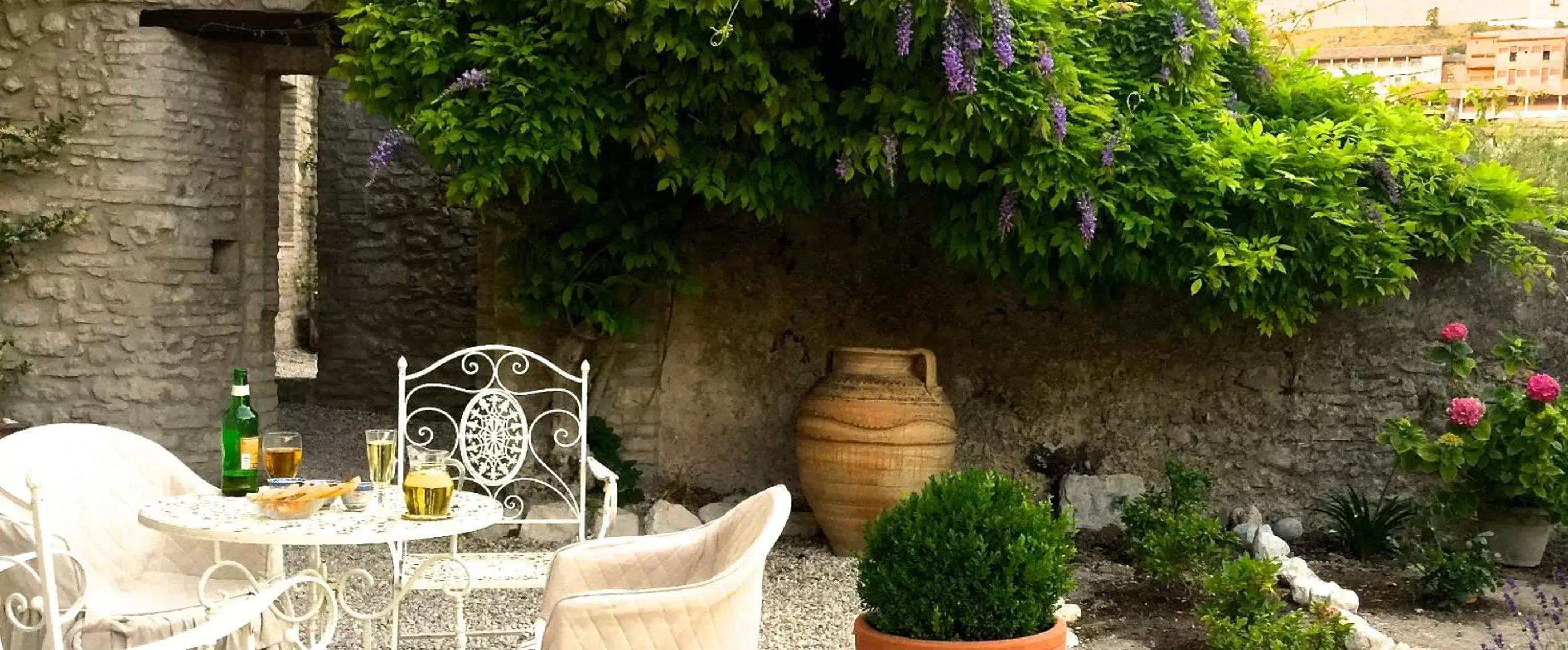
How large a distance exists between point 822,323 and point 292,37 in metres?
2.57

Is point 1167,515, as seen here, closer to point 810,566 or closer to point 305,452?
point 810,566

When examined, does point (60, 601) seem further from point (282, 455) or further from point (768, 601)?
point (768, 601)

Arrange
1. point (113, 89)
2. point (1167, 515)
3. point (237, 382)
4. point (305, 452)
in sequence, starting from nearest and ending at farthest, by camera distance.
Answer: point (237, 382) → point (1167, 515) → point (113, 89) → point (305, 452)

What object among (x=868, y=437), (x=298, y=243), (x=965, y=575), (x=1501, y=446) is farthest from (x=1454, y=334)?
(x=298, y=243)

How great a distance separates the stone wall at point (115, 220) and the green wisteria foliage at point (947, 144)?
1121 millimetres

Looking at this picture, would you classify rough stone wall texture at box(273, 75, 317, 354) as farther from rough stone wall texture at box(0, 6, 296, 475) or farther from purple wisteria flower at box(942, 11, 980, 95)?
purple wisteria flower at box(942, 11, 980, 95)

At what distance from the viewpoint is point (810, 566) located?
5.21m

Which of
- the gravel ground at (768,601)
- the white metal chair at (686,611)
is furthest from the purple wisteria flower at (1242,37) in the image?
the white metal chair at (686,611)

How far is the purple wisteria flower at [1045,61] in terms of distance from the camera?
477cm

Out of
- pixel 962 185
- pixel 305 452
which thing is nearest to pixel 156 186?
pixel 305 452

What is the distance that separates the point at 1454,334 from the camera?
5191 millimetres

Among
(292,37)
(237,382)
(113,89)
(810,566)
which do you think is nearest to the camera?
(237,382)

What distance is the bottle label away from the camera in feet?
9.25

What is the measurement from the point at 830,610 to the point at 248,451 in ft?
7.57
